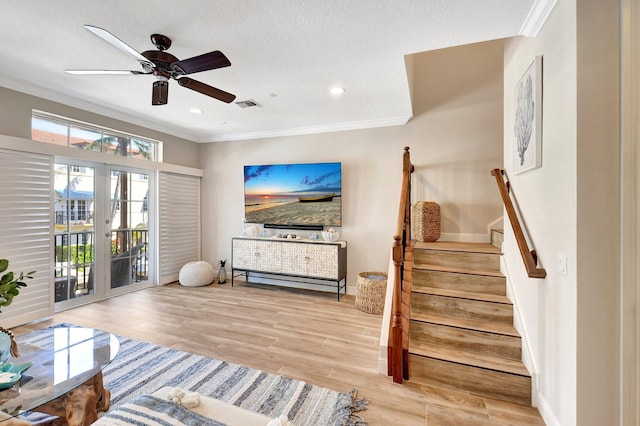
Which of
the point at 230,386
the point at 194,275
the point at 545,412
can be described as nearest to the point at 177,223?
the point at 194,275

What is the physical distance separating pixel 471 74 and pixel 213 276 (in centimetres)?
528

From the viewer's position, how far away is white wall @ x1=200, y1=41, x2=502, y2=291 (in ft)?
11.8

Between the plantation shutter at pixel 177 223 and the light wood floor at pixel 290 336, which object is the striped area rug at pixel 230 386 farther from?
the plantation shutter at pixel 177 223

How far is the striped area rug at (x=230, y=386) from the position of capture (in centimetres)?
180

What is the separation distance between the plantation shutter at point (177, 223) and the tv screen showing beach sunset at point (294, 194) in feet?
3.78

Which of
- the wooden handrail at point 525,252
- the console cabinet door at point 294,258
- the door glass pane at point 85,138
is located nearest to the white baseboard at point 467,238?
the wooden handrail at point 525,252

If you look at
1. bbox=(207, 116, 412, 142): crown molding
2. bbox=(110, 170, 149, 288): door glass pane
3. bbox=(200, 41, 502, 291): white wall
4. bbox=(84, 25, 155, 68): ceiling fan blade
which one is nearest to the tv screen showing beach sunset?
bbox=(200, 41, 502, 291): white wall

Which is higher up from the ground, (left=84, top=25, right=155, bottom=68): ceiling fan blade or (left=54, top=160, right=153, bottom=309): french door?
(left=84, top=25, right=155, bottom=68): ceiling fan blade

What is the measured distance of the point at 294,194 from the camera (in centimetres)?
443

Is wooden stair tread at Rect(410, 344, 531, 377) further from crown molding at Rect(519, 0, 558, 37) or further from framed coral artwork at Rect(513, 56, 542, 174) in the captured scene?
crown molding at Rect(519, 0, 558, 37)

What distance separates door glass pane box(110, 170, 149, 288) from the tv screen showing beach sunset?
5.44ft

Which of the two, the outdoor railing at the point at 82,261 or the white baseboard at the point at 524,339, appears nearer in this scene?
the white baseboard at the point at 524,339

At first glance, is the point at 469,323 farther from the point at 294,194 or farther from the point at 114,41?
the point at 114,41

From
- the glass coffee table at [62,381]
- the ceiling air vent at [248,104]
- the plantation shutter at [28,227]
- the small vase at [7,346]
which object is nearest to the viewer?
the glass coffee table at [62,381]
